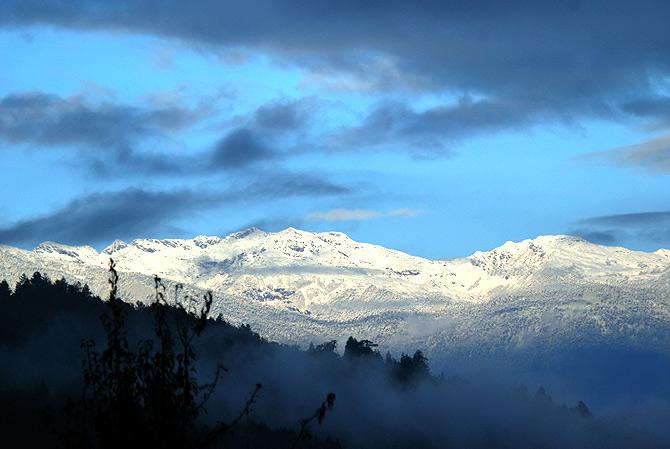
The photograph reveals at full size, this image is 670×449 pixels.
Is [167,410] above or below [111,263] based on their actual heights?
below

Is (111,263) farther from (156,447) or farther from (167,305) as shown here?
(156,447)

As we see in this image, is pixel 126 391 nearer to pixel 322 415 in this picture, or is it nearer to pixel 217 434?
pixel 217 434

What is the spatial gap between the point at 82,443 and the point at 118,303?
607cm

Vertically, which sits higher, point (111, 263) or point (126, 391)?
point (111, 263)

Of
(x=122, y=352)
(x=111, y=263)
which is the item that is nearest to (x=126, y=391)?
(x=122, y=352)

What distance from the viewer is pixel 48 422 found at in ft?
195

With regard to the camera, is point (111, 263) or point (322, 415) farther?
point (111, 263)

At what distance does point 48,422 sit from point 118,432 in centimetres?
593

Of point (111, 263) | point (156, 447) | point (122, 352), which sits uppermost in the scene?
point (111, 263)

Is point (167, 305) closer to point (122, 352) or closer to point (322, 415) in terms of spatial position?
point (122, 352)

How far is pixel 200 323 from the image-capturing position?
55812 millimetres

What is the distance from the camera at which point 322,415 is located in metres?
53.3

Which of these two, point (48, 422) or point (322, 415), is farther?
point (48, 422)

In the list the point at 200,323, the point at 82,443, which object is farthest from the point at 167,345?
the point at 82,443
